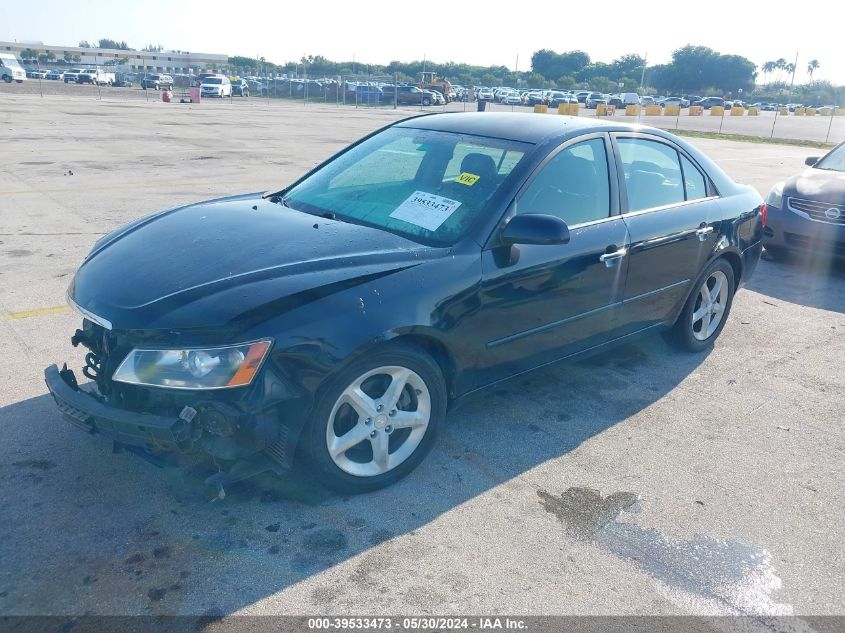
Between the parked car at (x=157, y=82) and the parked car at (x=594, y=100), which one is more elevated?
the parked car at (x=594, y=100)

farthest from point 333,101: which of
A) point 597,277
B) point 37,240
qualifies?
point 597,277

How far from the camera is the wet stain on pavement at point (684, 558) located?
2.77m

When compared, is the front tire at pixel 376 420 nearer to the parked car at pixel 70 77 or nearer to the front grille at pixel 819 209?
the front grille at pixel 819 209

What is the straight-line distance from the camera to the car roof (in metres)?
4.05

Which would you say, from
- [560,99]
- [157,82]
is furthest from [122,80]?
[560,99]

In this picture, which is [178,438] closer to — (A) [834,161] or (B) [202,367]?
(B) [202,367]

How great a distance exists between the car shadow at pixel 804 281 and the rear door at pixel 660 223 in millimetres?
2465

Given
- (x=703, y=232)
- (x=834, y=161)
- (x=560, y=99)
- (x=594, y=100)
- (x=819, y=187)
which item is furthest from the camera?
(x=594, y=100)

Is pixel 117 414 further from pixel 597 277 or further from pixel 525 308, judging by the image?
pixel 597 277

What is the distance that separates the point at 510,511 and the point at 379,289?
46.3 inches

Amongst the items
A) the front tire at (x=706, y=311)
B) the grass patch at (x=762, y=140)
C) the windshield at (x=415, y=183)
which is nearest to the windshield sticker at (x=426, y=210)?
the windshield at (x=415, y=183)

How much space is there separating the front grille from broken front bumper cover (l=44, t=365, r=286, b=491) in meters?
7.03

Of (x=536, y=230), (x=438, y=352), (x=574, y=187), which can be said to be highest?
(x=574, y=187)

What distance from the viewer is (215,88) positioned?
48.5m
